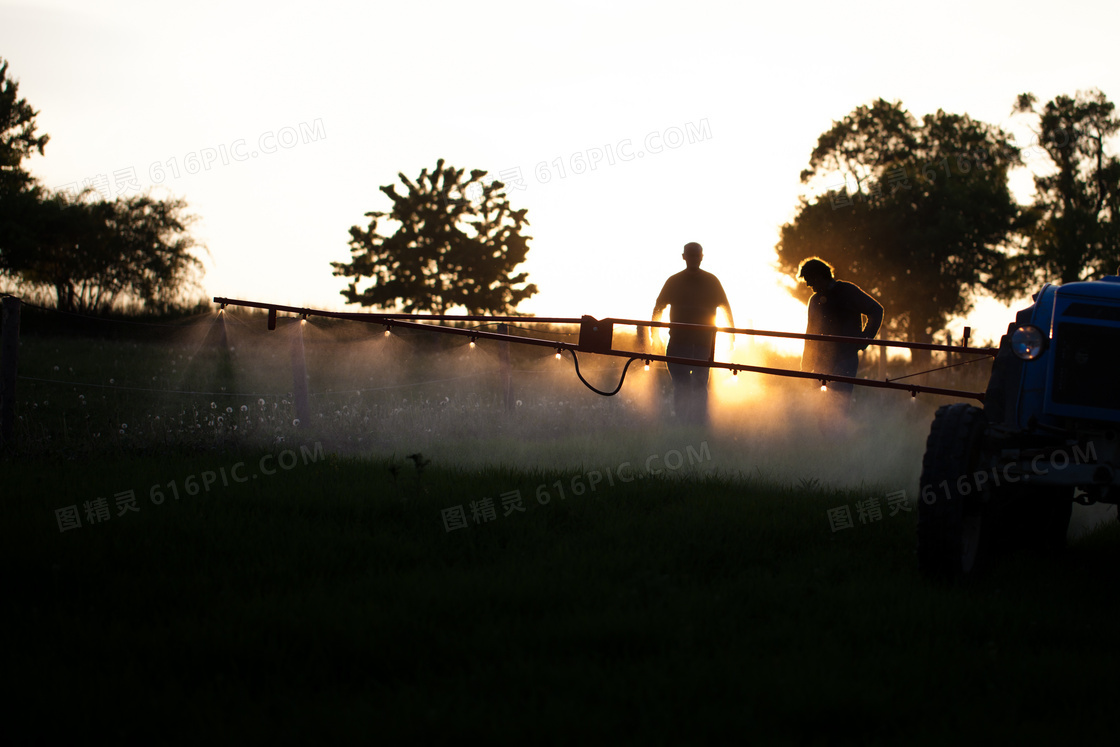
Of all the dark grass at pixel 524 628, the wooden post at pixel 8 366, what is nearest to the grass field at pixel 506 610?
the dark grass at pixel 524 628

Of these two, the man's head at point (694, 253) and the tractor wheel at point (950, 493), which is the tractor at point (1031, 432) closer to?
the tractor wheel at point (950, 493)

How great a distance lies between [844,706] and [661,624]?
2.95ft

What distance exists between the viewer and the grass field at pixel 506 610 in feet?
9.86

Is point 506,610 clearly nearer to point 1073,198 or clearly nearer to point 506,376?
point 506,376

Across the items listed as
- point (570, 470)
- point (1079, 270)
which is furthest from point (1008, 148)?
point (570, 470)

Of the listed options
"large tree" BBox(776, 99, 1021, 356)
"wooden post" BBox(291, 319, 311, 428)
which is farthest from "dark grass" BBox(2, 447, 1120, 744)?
"large tree" BBox(776, 99, 1021, 356)

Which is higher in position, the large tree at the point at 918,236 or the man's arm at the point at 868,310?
the large tree at the point at 918,236

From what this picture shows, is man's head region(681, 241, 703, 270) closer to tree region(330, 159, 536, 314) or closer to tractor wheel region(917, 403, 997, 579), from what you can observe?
tractor wheel region(917, 403, 997, 579)

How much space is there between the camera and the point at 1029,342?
15.7ft

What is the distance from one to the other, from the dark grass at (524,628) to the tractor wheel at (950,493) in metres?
0.20

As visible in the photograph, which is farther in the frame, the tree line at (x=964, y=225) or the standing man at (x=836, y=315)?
the tree line at (x=964, y=225)

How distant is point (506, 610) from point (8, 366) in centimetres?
618

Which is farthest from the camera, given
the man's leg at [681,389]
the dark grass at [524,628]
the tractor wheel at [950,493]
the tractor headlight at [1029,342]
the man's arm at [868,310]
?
the man's leg at [681,389]

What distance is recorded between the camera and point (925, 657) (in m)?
3.56
